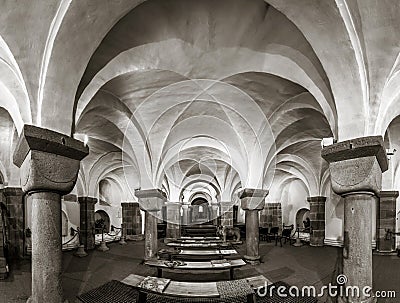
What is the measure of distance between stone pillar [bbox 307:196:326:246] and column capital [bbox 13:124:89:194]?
1554 centimetres

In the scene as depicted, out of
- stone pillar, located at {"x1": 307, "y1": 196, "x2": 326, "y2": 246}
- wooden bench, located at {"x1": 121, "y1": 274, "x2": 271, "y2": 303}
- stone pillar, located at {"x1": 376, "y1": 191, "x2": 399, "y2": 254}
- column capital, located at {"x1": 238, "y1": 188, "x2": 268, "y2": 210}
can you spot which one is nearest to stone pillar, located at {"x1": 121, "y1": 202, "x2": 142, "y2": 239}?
stone pillar, located at {"x1": 307, "y1": 196, "x2": 326, "y2": 246}

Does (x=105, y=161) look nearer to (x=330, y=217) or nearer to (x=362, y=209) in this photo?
(x=330, y=217)

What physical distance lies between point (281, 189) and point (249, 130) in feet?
45.1

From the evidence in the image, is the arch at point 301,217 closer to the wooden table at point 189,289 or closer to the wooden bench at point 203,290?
the wooden bench at point 203,290

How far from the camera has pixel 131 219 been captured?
21.4 meters

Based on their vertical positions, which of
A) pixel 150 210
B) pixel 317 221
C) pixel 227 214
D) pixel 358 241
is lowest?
pixel 227 214

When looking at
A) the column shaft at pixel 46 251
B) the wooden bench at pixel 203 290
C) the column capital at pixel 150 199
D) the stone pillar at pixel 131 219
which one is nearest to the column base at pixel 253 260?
the column capital at pixel 150 199

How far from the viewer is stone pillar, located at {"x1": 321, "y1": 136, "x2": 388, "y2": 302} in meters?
4.19

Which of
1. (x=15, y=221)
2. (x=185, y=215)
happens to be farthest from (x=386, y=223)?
(x=185, y=215)

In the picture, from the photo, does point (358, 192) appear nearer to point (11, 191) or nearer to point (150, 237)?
point (150, 237)

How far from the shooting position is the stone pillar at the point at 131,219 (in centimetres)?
2075

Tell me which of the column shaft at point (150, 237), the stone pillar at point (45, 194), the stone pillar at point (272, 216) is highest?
the stone pillar at point (45, 194)

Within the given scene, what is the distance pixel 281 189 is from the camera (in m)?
22.7

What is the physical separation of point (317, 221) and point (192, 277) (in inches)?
415
